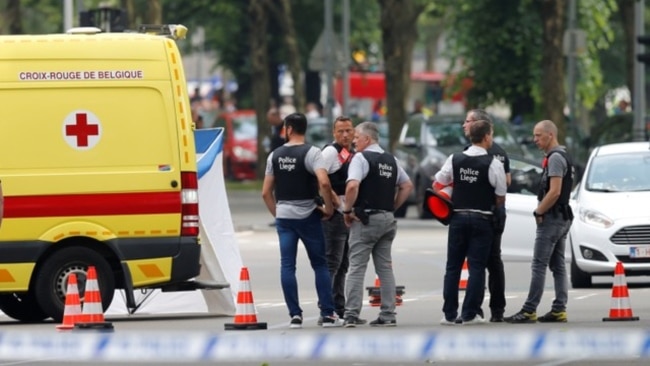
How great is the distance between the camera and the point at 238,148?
54.2m

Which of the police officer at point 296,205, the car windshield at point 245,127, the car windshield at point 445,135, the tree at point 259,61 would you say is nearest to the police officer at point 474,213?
the police officer at point 296,205

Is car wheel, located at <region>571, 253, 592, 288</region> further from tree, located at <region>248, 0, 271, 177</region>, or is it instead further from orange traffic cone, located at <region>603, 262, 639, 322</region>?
tree, located at <region>248, 0, 271, 177</region>

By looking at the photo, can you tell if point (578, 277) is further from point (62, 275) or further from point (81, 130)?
point (81, 130)

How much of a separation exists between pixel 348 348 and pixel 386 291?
283 cm

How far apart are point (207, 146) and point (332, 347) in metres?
4.92

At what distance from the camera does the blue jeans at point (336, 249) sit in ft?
57.2

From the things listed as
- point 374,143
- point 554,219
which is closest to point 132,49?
point 374,143

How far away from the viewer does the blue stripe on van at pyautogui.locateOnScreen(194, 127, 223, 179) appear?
1864 cm

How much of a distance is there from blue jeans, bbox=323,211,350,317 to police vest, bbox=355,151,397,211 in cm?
51

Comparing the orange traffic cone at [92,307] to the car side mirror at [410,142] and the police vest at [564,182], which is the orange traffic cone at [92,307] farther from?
the car side mirror at [410,142]

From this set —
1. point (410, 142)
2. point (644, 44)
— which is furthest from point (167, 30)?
point (410, 142)

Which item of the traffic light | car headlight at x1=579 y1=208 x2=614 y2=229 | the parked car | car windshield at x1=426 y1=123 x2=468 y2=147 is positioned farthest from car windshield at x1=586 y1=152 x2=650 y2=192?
car windshield at x1=426 y1=123 x2=468 y2=147

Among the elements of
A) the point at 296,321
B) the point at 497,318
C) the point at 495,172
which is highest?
the point at 495,172

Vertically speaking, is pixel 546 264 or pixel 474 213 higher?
pixel 474 213
